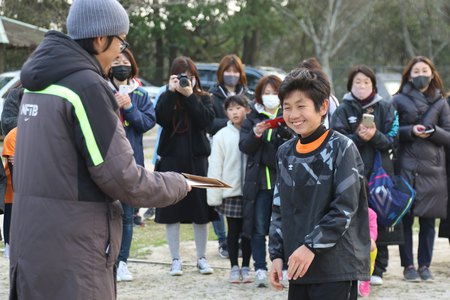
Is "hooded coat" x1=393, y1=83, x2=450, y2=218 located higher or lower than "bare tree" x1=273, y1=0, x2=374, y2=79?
lower

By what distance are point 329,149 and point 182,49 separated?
106 feet

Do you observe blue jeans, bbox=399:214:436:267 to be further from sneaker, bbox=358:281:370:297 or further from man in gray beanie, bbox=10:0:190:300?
man in gray beanie, bbox=10:0:190:300

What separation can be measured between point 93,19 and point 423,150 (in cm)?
459

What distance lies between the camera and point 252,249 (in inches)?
286

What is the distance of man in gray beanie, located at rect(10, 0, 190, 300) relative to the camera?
3.50 metres

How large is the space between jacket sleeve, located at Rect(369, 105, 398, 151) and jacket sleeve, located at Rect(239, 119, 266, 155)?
3.14 feet

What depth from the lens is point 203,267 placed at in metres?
7.62

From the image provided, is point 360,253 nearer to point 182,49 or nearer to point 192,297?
point 192,297

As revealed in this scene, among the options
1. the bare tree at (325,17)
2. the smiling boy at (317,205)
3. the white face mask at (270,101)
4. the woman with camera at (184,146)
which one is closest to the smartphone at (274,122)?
the white face mask at (270,101)

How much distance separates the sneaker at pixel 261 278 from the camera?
23.4 ft

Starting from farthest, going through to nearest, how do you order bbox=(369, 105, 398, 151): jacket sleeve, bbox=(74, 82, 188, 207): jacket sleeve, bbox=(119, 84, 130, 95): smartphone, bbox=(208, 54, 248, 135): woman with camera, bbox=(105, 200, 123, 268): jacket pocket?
bbox=(208, 54, 248, 135): woman with camera → bbox=(119, 84, 130, 95): smartphone → bbox=(369, 105, 398, 151): jacket sleeve → bbox=(105, 200, 123, 268): jacket pocket → bbox=(74, 82, 188, 207): jacket sleeve

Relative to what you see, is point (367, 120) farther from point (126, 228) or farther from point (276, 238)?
point (276, 238)

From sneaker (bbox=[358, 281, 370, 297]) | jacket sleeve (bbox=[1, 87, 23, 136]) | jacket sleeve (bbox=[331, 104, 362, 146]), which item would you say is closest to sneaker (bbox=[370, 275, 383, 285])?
sneaker (bbox=[358, 281, 370, 297])

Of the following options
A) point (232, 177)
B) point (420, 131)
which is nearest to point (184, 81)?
point (232, 177)
